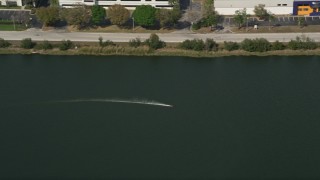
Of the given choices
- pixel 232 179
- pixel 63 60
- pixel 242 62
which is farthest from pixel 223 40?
pixel 232 179

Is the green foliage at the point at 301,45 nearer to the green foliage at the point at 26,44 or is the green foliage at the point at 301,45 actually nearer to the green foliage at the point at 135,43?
the green foliage at the point at 135,43

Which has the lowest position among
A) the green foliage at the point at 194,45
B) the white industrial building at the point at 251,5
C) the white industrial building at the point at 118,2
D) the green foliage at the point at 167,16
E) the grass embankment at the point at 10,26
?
the green foliage at the point at 194,45

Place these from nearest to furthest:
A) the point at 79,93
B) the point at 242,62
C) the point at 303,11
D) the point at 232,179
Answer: the point at 232,179, the point at 79,93, the point at 242,62, the point at 303,11

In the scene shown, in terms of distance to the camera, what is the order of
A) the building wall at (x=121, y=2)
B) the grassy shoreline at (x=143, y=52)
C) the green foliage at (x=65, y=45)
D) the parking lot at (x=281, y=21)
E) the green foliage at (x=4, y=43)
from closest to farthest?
the grassy shoreline at (x=143, y=52) < the green foliage at (x=65, y=45) < the green foliage at (x=4, y=43) < the parking lot at (x=281, y=21) < the building wall at (x=121, y=2)

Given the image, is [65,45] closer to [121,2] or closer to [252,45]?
[121,2]

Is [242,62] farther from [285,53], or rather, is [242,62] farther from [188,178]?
[188,178]

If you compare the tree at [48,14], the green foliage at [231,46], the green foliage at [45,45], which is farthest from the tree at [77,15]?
the green foliage at [231,46]

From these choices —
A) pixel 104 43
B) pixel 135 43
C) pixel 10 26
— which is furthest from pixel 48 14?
pixel 135 43
